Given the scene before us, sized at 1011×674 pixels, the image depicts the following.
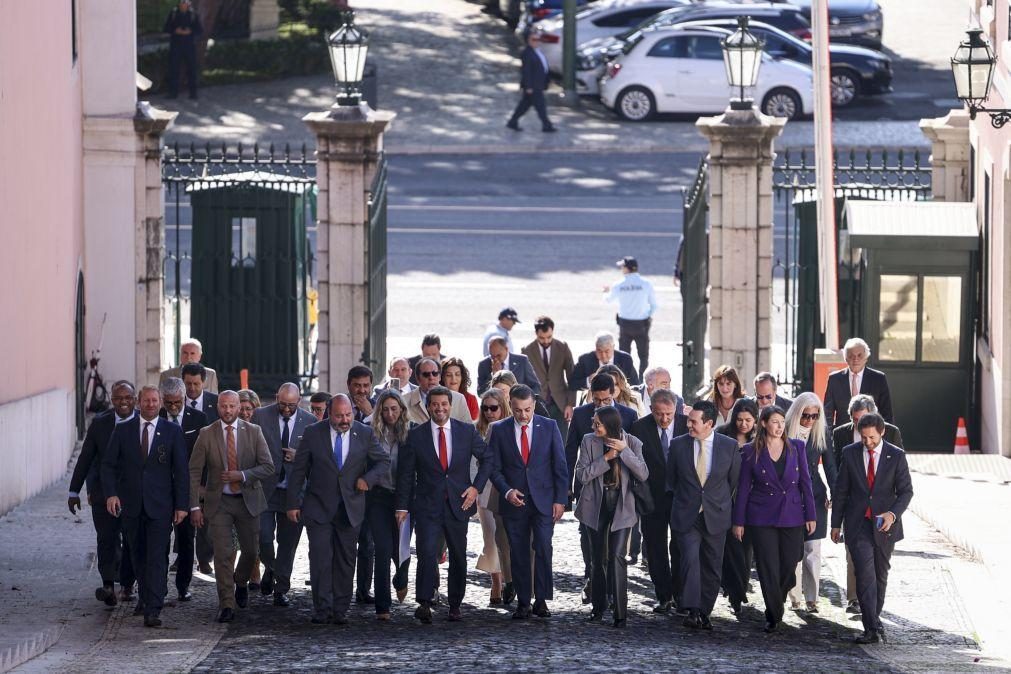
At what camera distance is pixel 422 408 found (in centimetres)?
1420

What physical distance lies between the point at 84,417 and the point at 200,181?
9.32ft

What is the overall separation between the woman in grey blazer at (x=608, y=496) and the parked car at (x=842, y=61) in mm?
23665

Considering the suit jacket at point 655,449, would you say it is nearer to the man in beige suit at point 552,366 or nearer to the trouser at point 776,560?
the trouser at point 776,560

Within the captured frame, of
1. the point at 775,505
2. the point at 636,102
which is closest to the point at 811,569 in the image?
the point at 775,505

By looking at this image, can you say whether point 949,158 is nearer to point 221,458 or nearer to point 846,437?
point 846,437

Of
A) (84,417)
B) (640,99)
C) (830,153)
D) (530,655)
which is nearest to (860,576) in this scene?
(530,655)

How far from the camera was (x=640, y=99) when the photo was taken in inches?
1412

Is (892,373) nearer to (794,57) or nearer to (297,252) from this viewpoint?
(297,252)

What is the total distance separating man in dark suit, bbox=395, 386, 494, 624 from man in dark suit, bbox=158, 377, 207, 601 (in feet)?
4.91

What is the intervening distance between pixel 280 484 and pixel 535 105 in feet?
72.0

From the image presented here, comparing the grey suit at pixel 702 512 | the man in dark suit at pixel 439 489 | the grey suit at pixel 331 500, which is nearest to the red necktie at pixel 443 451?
the man in dark suit at pixel 439 489

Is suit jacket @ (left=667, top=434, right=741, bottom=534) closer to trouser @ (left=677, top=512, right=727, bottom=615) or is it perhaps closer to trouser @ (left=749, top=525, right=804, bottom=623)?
trouser @ (left=677, top=512, right=727, bottom=615)

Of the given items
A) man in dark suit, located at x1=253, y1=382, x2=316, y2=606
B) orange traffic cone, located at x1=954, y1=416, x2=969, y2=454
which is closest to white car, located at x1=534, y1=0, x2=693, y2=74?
orange traffic cone, located at x1=954, y1=416, x2=969, y2=454

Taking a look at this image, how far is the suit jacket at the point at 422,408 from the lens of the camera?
14.0 metres
